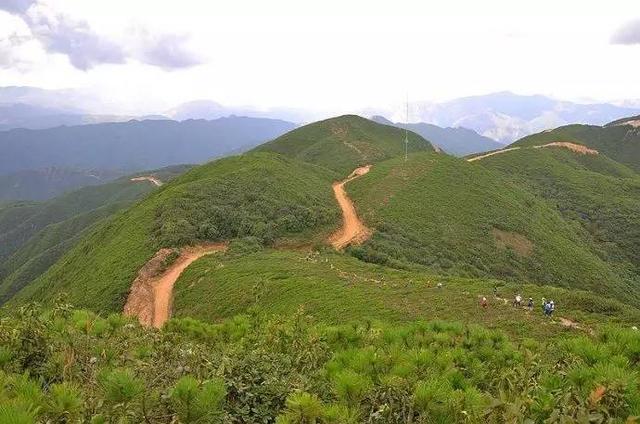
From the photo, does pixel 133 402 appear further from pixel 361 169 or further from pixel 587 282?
pixel 361 169

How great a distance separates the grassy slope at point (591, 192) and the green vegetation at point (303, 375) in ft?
189

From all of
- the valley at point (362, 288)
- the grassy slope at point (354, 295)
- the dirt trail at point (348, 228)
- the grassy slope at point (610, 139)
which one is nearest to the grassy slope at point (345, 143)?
the valley at point (362, 288)

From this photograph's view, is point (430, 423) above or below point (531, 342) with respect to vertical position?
above

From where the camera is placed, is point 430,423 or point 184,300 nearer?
point 430,423

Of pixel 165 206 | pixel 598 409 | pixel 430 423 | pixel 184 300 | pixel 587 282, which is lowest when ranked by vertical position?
pixel 587 282

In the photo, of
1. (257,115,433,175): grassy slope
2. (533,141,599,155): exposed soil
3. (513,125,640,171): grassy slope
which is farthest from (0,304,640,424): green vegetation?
(513,125,640,171): grassy slope

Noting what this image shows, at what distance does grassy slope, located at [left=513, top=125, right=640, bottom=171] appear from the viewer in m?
121

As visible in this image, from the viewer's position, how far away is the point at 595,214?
6775 centimetres

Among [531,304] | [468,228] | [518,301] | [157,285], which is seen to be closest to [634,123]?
[468,228]

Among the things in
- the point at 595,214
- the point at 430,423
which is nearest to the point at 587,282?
the point at 595,214

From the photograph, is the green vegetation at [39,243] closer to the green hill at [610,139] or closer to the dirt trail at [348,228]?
the dirt trail at [348,228]

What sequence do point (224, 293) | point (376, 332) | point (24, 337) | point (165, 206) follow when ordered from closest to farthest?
point (24, 337), point (376, 332), point (224, 293), point (165, 206)

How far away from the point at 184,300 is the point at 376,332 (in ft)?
88.9

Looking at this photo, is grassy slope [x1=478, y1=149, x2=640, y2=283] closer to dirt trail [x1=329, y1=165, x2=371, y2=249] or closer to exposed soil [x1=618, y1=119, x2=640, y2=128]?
dirt trail [x1=329, y1=165, x2=371, y2=249]
